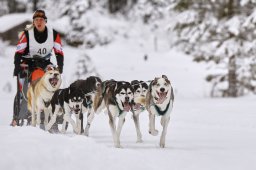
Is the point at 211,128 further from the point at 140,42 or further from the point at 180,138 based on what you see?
the point at 140,42

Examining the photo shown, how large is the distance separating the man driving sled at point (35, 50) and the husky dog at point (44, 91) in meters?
0.42

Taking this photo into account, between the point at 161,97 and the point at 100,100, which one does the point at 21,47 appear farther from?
the point at 161,97

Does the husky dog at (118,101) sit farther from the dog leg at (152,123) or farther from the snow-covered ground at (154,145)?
the dog leg at (152,123)

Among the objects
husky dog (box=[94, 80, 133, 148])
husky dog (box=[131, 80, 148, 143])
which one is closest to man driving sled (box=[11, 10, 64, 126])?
husky dog (box=[131, 80, 148, 143])

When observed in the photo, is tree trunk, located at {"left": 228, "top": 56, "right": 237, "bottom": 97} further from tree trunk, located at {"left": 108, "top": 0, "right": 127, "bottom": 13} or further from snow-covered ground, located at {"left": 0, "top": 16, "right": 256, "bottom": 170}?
tree trunk, located at {"left": 108, "top": 0, "right": 127, "bottom": 13}

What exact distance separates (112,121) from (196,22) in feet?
47.7

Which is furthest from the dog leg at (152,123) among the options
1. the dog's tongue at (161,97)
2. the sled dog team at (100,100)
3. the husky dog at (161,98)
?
the dog's tongue at (161,97)

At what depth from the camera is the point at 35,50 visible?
9.32 metres

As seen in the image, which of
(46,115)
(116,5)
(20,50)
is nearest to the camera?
(46,115)

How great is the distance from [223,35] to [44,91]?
14295 millimetres

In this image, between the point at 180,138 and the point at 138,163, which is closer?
the point at 138,163

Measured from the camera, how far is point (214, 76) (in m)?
23.3

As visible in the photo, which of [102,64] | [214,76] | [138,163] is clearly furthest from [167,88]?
[102,64]

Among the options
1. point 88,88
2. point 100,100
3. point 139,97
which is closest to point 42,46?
point 88,88
